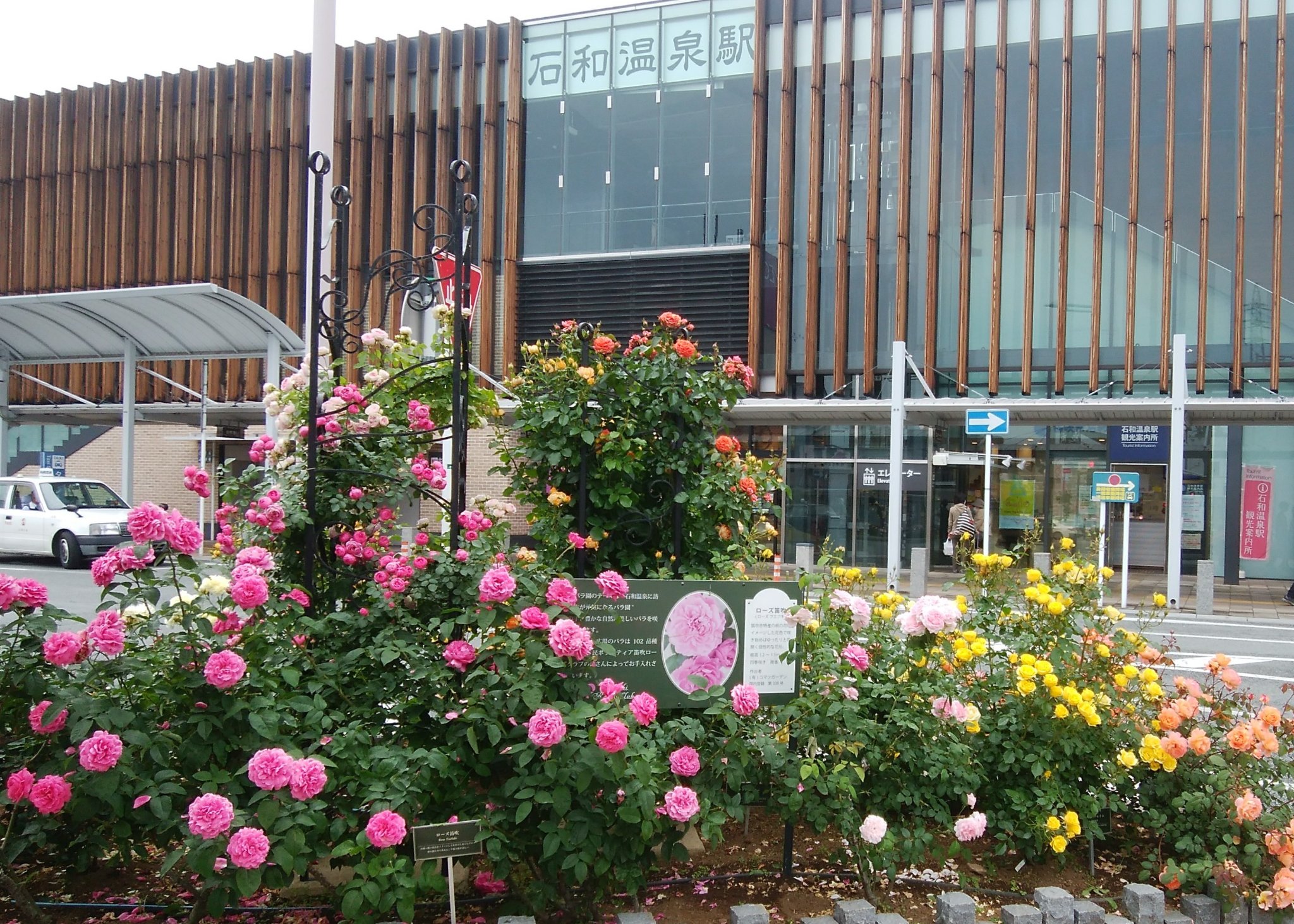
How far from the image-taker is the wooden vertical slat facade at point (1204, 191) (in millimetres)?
18453

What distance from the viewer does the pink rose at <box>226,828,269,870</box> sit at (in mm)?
2910

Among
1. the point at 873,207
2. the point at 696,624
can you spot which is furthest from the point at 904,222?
the point at 696,624

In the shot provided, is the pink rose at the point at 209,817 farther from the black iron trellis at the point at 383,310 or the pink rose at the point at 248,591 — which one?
the black iron trellis at the point at 383,310

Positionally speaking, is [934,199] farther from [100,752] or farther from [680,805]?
[100,752]

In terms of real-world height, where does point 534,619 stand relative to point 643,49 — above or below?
below

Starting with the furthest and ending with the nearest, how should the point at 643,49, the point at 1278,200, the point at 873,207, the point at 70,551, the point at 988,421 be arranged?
the point at 643,49, the point at 873,207, the point at 70,551, the point at 1278,200, the point at 988,421

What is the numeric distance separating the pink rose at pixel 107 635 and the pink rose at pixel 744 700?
83.0 inches

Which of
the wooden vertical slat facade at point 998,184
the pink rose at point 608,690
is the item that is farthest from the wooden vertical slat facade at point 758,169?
the pink rose at point 608,690

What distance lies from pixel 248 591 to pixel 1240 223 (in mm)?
19787

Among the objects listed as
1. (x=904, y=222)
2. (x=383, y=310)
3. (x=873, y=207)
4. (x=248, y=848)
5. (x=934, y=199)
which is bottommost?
(x=248, y=848)

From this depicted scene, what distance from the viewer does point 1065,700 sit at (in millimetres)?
3998

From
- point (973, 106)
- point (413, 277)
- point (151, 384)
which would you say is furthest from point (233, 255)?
point (413, 277)

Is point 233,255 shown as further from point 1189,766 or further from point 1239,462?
point 1189,766

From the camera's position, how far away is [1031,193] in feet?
64.3
